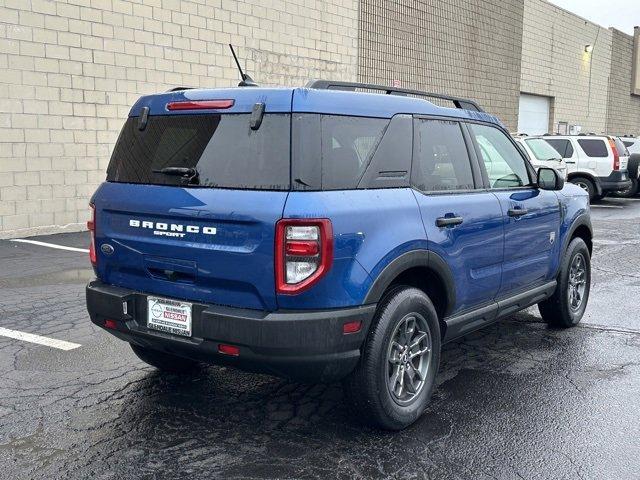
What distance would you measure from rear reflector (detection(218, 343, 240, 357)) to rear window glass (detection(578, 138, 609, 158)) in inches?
657

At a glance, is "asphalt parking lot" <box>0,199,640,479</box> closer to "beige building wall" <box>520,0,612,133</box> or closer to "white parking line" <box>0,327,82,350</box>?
"white parking line" <box>0,327,82,350</box>

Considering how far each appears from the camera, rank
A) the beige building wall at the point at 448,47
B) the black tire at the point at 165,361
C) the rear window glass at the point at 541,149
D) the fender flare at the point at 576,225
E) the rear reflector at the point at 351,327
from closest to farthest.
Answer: the rear reflector at the point at 351,327 < the black tire at the point at 165,361 < the fender flare at the point at 576,225 < the rear window glass at the point at 541,149 < the beige building wall at the point at 448,47

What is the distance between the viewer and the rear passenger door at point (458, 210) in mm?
4102

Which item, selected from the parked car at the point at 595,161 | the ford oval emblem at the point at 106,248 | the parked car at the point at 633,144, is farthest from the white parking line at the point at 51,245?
the parked car at the point at 633,144

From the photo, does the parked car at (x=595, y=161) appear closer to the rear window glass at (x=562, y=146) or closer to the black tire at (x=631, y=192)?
the rear window glass at (x=562, y=146)

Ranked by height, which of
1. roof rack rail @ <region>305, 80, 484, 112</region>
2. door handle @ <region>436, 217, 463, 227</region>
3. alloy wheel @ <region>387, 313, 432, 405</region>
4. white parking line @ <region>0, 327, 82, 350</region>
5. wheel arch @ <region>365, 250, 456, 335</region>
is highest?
roof rack rail @ <region>305, 80, 484, 112</region>

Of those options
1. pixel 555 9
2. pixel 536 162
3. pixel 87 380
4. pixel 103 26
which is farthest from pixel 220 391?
pixel 555 9

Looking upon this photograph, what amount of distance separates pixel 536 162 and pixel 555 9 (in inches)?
652

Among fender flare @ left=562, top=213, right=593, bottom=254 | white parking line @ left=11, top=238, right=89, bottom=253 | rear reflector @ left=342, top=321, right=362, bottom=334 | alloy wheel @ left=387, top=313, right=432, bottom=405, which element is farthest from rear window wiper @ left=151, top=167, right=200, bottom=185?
white parking line @ left=11, top=238, right=89, bottom=253

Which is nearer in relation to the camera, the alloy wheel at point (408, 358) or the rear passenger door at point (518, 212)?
the alloy wheel at point (408, 358)

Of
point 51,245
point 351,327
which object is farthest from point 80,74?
point 351,327

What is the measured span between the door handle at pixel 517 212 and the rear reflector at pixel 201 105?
2260 millimetres

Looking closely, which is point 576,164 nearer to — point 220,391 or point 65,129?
point 65,129

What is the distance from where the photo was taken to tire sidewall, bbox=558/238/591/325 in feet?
19.5
